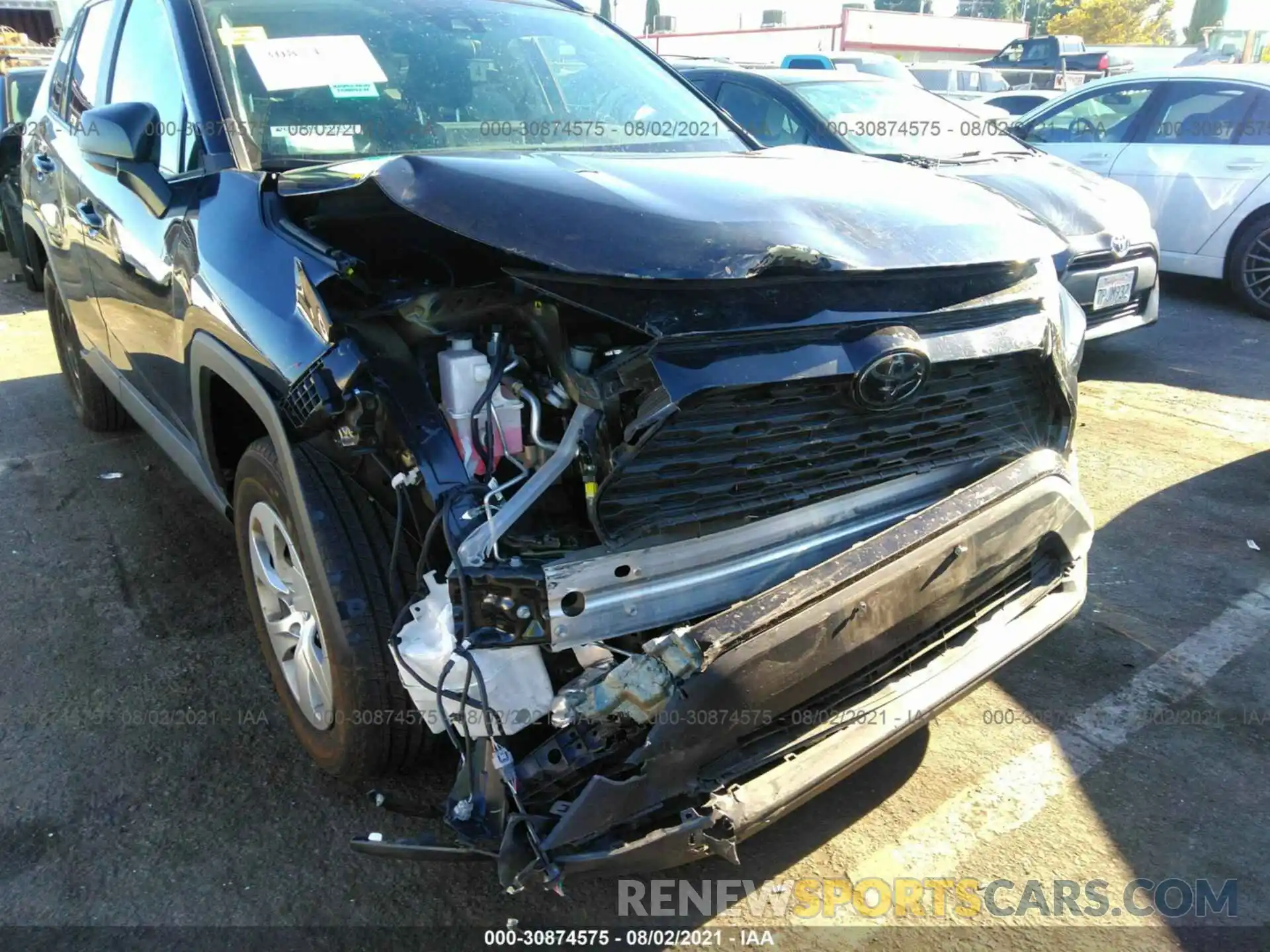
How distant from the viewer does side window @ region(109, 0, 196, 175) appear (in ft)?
9.43

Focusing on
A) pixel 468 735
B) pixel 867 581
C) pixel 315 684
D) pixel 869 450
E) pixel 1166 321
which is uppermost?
pixel 869 450

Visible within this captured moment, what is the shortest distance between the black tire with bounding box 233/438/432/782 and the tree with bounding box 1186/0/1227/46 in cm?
5176

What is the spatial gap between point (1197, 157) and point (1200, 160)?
0.12ft

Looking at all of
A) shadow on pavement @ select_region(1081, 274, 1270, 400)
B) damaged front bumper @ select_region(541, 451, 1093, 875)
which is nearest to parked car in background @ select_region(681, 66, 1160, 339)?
shadow on pavement @ select_region(1081, 274, 1270, 400)

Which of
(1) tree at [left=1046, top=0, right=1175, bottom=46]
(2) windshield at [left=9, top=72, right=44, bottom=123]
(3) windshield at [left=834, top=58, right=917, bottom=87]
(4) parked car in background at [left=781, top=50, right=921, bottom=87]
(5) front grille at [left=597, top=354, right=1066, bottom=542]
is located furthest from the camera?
(1) tree at [left=1046, top=0, right=1175, bottom=46]

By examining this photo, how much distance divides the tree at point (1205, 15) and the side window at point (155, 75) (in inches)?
2000

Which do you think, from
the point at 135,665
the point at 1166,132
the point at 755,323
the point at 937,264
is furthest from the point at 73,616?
the point at 1166,132

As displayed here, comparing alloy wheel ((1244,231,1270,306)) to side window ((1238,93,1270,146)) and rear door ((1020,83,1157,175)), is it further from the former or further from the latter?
rear door ((1020,83,1157,175))

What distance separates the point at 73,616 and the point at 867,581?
2781mm

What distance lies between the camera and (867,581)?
1.94m

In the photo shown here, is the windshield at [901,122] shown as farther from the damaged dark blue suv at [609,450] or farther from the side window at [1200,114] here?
the damaged dark blue suv at [609,450]

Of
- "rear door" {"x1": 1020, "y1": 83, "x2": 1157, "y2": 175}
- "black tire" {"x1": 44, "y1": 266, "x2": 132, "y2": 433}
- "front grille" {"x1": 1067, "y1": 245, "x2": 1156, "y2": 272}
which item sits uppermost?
"rear door" {"x1": 1020, "y1": 83, "x2": 1157, "y2": 175}

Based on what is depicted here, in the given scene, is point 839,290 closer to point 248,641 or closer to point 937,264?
point 937,264

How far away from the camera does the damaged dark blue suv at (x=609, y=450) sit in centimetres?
179
